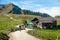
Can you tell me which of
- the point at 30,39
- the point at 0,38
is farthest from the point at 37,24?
the point at 0,38

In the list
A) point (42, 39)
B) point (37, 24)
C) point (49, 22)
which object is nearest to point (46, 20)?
point (49, 22)

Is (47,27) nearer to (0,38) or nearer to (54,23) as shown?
(54,23)

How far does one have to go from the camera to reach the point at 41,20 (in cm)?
8531

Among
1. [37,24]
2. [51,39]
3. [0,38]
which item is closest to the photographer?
[0,38]

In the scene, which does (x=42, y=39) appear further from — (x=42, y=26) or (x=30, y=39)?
(x=42, y=26)

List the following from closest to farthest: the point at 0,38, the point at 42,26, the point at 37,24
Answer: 1. the point at 0,38
2. the point at 42,26
3. the point at 37,24

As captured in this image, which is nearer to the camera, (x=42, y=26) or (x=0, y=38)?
(x=0, y=38)

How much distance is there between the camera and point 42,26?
82.8m

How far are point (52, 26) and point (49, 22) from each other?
112 inches

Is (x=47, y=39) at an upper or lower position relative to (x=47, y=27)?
upper

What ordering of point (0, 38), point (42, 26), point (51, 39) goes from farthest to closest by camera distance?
1. point (42, 26)
2. point (51, 39)
3. point (0, 38)

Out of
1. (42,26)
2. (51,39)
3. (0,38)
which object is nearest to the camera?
(0,38)

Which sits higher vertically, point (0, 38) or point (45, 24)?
point (0, 38)

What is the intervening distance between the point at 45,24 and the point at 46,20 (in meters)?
2.13
